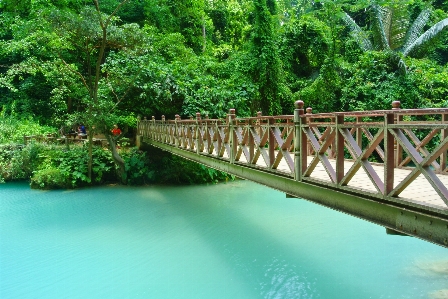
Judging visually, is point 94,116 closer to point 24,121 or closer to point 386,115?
point 24,121

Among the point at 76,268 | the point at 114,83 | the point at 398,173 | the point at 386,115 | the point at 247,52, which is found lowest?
the point at 76,268

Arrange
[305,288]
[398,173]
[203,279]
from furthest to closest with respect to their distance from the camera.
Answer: [203,279], [305,288], [398,173]

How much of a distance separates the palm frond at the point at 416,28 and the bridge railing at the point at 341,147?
11487mm

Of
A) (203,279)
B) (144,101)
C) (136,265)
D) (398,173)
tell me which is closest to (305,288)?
(203,279)

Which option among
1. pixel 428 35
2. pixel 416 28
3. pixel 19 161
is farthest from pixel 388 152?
pixel 416 28

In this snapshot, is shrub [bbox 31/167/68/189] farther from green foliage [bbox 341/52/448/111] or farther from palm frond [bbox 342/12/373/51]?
palm frond [bbox 342/12/373/51]

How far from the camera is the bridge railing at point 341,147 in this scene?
2.99 metres

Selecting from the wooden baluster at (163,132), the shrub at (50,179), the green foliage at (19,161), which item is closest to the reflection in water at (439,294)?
the wooden baluster at (163,132)

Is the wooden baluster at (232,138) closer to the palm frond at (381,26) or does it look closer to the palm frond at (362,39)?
the palm frond at (362,39)

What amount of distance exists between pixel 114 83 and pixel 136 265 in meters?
8.58

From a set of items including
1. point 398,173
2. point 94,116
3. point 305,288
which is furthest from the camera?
point 94,116

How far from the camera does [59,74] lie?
13109 mm

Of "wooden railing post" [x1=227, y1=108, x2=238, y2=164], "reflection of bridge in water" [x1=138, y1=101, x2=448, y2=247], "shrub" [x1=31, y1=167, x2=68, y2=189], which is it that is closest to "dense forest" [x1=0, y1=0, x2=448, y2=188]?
"shrub" [x1=31, y1=167, x2=68, y2=189]

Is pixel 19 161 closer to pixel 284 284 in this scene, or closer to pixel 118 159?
pixel 118 159
